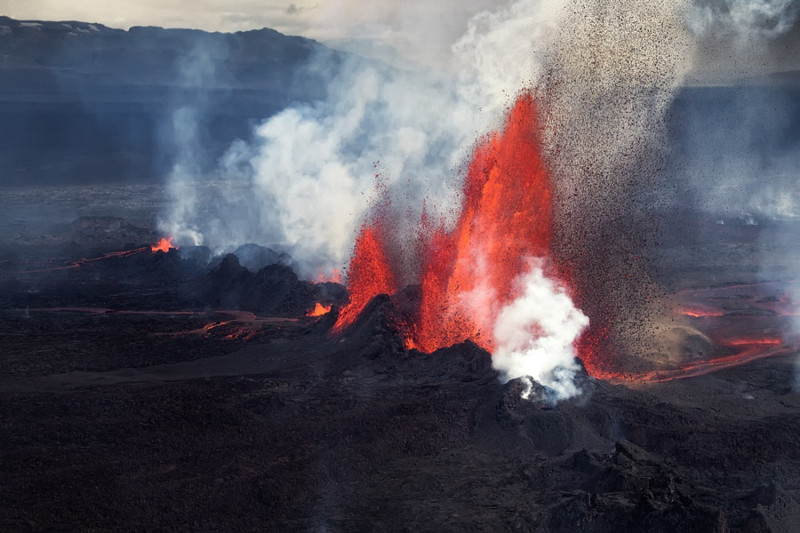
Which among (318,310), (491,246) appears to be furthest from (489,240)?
(318,310)

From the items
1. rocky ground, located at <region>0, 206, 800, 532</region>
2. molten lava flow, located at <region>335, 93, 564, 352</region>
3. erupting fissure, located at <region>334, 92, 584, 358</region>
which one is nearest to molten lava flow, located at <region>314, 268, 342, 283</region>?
rocky ground, located at <region>0, 206, 800, 532</region>

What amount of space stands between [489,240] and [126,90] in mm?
136668

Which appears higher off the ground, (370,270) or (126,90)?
(126,90)

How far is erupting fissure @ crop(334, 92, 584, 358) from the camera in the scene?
2777cm

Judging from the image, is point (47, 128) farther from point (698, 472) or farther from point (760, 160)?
point (698, 472)

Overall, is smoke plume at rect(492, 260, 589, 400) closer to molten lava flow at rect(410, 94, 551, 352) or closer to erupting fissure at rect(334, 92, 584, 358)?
erupting fissure at rect(334, 92, 584, 358)

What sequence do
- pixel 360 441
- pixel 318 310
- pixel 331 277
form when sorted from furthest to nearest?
pixel 331 277 < pixel 318 310 < pixel 360 441

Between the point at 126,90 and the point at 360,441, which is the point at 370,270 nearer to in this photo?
the point at 360,441

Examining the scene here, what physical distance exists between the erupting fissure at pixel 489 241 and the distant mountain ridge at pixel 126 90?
69220 millimetres

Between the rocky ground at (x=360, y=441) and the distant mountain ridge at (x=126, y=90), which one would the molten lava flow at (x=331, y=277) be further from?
the distant mountain ridge at (x=126, y=90)

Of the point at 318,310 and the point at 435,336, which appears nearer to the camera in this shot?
the point at 435,336

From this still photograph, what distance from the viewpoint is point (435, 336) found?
28.2m

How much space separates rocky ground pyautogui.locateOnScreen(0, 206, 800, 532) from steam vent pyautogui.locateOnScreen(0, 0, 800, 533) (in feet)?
0.27

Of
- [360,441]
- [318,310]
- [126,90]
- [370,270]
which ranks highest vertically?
[126,90]
